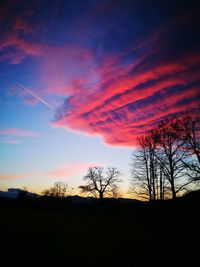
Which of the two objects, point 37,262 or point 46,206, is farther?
point 46,206

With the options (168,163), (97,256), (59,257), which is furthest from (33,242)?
(168,163)

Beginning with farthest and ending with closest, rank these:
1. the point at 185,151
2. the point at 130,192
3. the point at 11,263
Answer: the point at 130,192 < the point at 185,151 < the point at 11,263

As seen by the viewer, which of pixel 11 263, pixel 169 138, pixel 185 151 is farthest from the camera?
pixel 169 138

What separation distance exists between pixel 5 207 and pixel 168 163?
2849cm

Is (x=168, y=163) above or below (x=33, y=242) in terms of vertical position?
above

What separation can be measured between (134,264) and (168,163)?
15843mm

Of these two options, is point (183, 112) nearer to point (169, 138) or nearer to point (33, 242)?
point (169, 138)

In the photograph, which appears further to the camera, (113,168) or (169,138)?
(113,168)

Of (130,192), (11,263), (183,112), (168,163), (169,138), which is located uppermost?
(183,112)

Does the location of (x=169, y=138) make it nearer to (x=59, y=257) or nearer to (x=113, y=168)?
(x=59, y=257)

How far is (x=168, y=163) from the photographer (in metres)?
20.5

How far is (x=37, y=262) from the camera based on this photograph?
604 cm

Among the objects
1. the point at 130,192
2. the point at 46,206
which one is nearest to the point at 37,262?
the point at 130,192

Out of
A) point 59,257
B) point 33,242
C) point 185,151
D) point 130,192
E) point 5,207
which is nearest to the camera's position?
point 59,257
